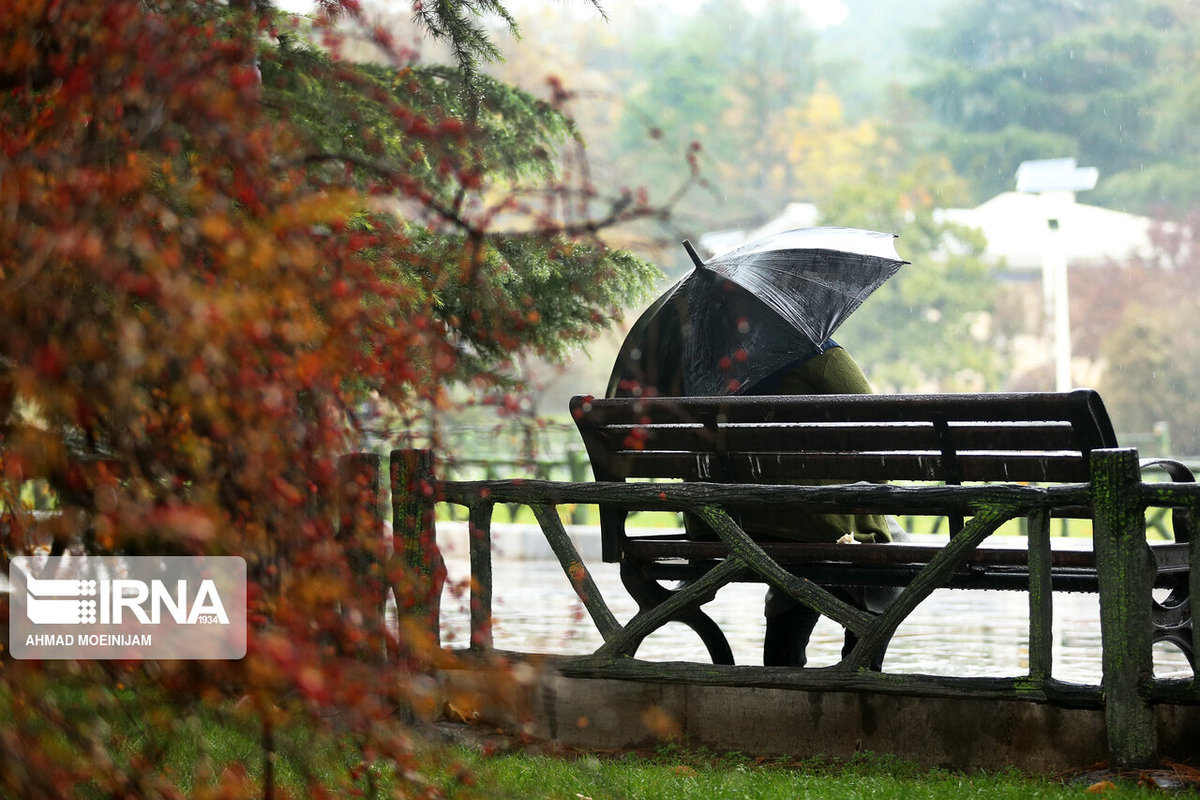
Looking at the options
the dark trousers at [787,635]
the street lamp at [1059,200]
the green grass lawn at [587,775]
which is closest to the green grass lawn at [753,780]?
the green grass lawn at [587,775]

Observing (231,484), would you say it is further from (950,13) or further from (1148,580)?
(950,13)

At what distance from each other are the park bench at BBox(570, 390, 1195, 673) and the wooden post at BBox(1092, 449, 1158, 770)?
0.9 inches

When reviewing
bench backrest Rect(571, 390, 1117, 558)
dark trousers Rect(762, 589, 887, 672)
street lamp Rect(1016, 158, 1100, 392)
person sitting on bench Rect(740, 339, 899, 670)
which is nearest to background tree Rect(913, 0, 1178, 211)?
street lamp Rect(1016, 158, 1100, 392)

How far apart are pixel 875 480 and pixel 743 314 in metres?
1.04

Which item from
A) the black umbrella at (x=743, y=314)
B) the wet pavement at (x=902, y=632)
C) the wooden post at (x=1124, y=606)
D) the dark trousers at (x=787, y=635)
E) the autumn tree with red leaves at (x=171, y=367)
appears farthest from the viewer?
the wet pavement at (x=902, y=632)

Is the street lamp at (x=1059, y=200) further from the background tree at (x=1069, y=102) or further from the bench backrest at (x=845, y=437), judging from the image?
the bench backrest at (x=845, y=437)

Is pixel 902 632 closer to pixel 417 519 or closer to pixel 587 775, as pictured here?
pixel 417 519

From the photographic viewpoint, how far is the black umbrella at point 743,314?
621cm

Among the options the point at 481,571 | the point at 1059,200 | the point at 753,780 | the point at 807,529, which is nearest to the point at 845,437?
the point at 807,529

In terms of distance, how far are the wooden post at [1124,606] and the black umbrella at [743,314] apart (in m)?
1.65

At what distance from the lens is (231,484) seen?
3590 mm

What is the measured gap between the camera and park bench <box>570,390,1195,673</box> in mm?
4949

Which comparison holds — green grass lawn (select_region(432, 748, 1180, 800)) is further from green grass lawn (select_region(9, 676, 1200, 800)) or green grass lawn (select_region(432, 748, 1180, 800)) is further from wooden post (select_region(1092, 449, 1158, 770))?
wooden post (select_region(1092, 449, 1158, 770))

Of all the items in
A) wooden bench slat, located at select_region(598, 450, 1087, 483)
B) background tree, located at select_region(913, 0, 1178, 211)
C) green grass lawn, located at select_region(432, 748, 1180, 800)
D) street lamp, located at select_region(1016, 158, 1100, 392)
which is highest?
background tree, located at select_region(913, 0, 1178, 211)
